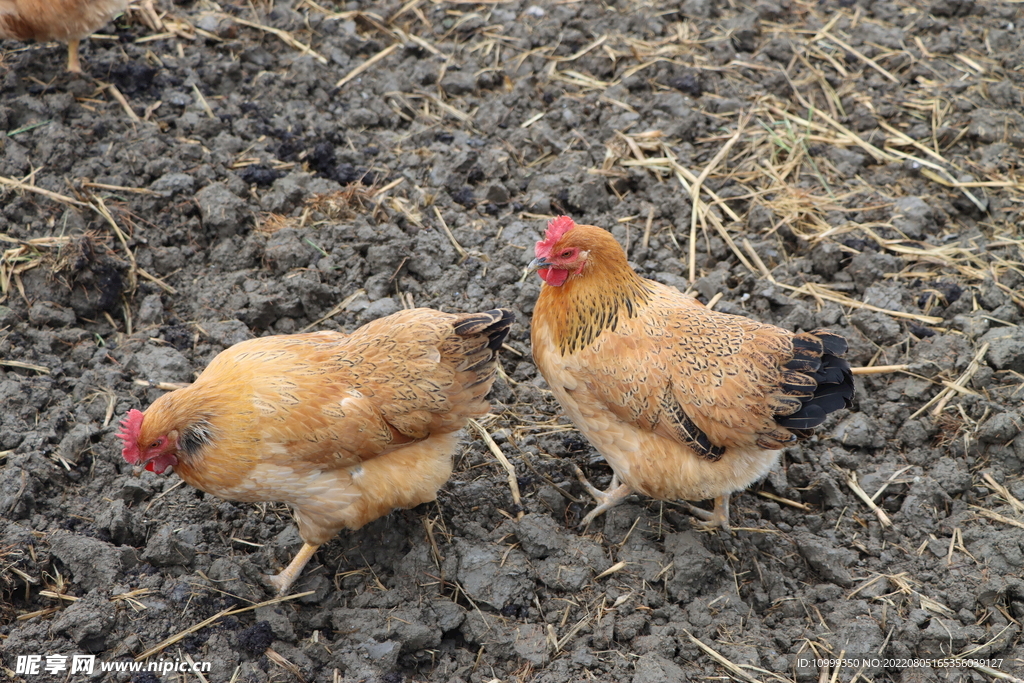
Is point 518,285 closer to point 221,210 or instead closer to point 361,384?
point 361,384

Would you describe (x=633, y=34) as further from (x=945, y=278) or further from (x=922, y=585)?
(x=922, y=585)

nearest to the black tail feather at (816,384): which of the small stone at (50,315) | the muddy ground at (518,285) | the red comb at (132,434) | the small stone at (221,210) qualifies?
the muddy ground at (518,285)

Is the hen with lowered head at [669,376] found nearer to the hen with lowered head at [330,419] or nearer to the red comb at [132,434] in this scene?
the hen with lowered head at [330,419]

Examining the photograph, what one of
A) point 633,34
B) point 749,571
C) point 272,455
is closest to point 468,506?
point 272,455

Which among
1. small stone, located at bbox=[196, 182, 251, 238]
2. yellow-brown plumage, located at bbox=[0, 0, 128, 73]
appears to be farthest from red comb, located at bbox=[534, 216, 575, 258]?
yellow-brown plumage, located at bbox=[0, 0, 128, 73]

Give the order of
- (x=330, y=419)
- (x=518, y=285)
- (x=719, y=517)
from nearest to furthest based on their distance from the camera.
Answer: (x=330, y=419), (x=719, y=517), (x=518, y=285)

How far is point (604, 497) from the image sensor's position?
4.16 metres

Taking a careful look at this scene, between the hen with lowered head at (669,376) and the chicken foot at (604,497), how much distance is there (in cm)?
23

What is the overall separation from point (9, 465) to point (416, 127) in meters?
3.49

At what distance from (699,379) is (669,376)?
0.15 meters

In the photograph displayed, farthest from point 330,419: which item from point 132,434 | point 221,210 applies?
point 221,210

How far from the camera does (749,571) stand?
3.97m

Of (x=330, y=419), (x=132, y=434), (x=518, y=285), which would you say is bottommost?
(x=518, y=285)

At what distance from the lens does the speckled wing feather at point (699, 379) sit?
3.67 meters
